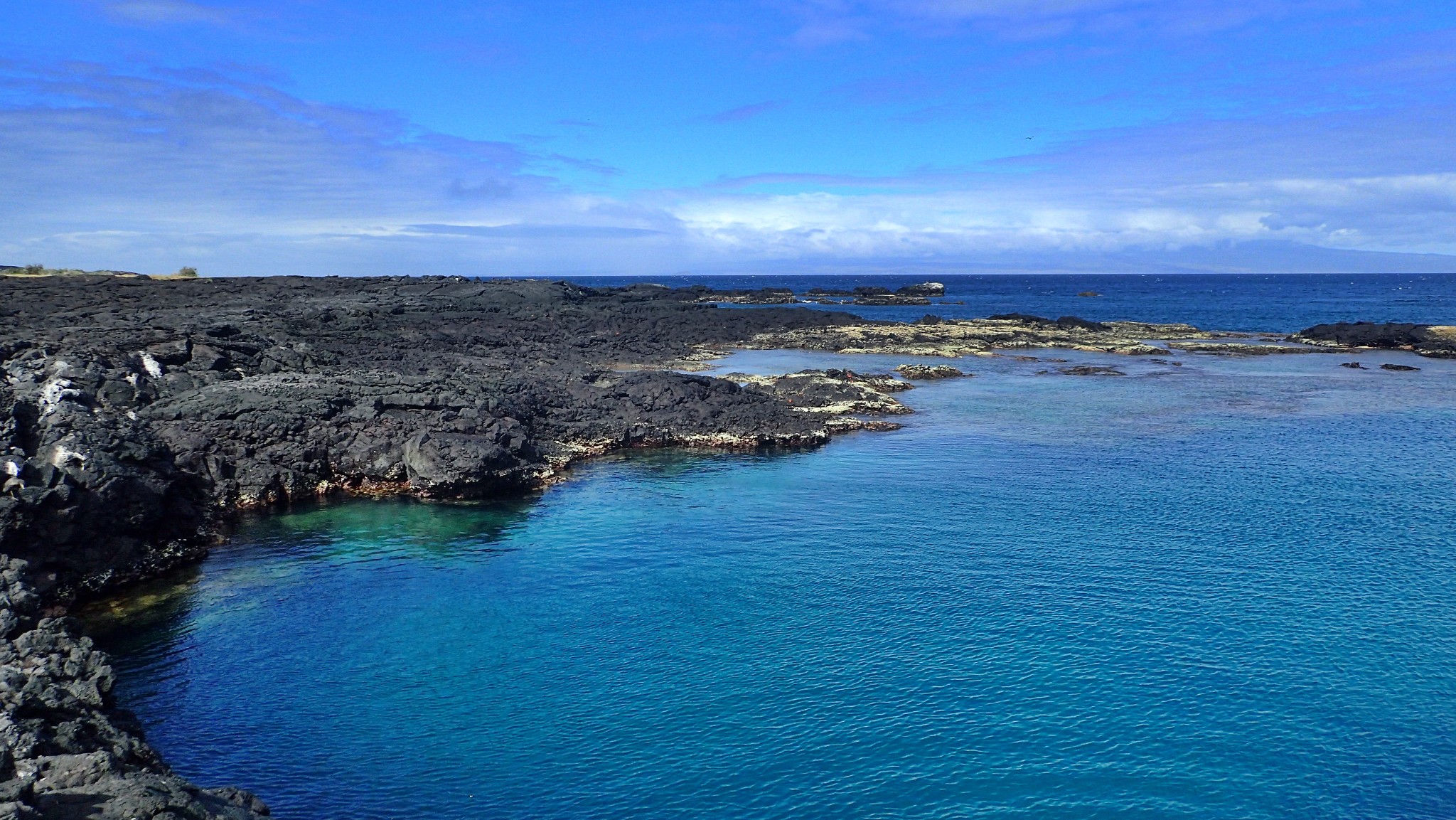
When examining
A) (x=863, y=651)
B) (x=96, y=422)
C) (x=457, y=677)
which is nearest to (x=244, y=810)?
(x=457, y=677)

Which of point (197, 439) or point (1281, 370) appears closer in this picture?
point (197, 439)

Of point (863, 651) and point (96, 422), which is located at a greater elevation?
point (96, 422)

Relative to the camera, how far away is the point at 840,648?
70.7ft

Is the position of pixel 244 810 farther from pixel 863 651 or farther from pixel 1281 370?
pixel 1281 370

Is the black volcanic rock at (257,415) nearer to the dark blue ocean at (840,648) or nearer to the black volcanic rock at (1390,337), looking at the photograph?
the dark blue ocean at (840,648)

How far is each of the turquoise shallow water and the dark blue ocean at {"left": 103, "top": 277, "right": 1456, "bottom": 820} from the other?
91mm

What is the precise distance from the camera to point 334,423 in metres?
35.9

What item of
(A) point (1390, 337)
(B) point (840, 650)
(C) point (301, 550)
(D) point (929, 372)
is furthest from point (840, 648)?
(A) point (1390, 337)

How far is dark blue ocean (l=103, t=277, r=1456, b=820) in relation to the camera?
1614 cm

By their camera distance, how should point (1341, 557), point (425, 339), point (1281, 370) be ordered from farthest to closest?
point (1281, 370), point (425, 339), point (1341, 557)

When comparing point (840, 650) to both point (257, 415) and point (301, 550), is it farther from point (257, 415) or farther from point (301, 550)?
point (257, 415)

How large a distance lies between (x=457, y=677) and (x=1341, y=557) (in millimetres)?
25888

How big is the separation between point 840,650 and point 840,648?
0.12 metres

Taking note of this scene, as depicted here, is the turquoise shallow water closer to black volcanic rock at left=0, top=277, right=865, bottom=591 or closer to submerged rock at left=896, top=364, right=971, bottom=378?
black volcanic rock at left=0, top=277, right=865, bottom=591
